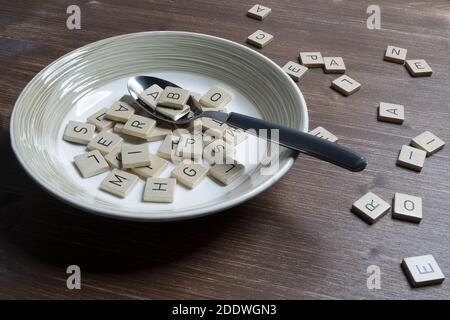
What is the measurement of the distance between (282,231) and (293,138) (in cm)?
11

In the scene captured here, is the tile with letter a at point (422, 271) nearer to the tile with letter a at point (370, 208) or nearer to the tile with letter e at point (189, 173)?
the tile with letter a at point (370, 208)

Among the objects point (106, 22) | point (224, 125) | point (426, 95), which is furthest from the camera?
point (106, 22)

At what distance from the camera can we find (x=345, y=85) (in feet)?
2.52

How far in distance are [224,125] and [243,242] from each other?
169mm

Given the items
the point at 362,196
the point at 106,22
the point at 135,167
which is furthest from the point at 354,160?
the point at 106,22

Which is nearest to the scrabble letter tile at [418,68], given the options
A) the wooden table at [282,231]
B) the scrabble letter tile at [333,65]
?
the wooden table at [282,231]

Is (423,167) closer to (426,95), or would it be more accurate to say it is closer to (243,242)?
(426,95)

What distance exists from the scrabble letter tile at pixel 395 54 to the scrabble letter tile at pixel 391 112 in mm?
131

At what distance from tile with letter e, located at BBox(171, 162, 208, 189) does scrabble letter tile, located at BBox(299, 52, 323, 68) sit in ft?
1.05

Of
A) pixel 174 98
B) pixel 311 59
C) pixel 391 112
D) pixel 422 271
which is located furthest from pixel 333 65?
pixel 422 271

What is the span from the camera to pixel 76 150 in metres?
0.63

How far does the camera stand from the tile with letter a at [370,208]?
22.8 inches

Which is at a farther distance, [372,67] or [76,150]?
[372,67]

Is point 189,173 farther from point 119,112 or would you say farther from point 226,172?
point 119,112
